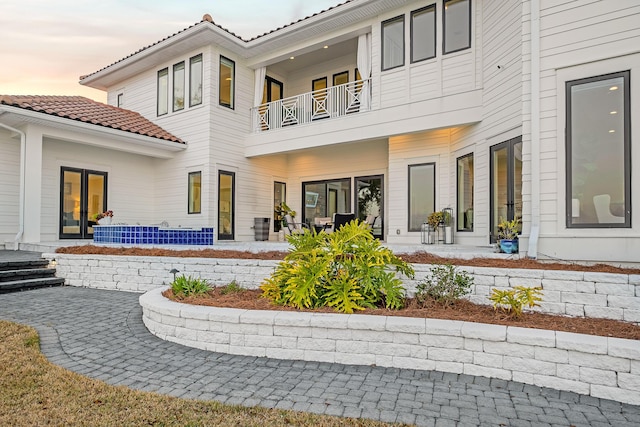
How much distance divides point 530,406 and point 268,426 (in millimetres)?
1870

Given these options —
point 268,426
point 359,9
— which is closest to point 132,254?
point 268,426

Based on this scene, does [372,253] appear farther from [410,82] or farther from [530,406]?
[410,82]

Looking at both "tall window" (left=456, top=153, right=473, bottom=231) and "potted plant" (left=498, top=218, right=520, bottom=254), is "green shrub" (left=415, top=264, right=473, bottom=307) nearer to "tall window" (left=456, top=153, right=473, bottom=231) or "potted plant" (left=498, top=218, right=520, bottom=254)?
"potted plant" (left=498, top=218, right=520, bottom=254)

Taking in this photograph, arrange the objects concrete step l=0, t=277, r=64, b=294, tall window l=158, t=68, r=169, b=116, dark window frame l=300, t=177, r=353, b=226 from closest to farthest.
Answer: concrete step l=0, t=277, r=64, b=294 < dark window frame l=300, t=177, r=353, b=226 < tall window l=158, t=68, r=169, b=116

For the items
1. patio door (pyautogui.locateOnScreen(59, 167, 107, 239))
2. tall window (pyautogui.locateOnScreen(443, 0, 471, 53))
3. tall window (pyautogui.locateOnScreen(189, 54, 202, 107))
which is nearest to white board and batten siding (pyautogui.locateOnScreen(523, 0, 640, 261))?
tall window (pyautogui.locateOnScreen(443, 0, 471, 53))

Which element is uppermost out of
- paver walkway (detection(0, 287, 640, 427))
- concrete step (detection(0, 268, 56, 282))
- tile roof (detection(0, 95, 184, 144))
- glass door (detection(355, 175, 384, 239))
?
tile roof (detection(0, 95, 184, 144))

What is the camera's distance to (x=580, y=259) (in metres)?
5.20

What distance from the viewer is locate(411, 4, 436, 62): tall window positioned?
941cm

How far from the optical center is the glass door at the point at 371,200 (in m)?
12.1

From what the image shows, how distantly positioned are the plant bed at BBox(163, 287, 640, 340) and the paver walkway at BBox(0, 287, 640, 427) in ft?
1.88

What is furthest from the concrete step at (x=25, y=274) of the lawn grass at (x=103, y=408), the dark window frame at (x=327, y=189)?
the dark window frame at (x=327, y=189)

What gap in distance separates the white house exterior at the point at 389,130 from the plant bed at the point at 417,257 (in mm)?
580

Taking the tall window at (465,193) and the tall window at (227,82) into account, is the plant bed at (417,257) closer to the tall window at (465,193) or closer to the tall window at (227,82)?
the tall window at (465,193)

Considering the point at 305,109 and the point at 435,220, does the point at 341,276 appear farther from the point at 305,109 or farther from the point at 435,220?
the point at 305,109
